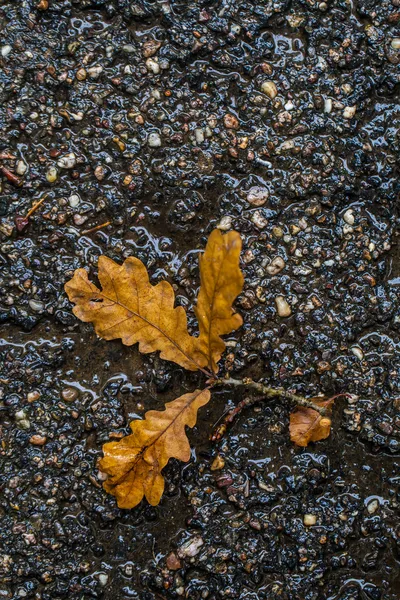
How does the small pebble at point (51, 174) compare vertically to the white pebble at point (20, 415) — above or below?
above

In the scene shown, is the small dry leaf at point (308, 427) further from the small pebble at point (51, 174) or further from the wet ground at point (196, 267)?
the small pebble at point (51, 174)

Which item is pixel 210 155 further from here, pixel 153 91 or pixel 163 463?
pixel 163 463

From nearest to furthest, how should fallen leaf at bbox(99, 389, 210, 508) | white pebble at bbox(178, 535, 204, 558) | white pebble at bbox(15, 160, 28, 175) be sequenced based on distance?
fallen leaf at bbox(99, 389, 210, 508), white pebble at bbox(178, 535, 204, 558), white pebble at bbox(15, 160, 28, 175)

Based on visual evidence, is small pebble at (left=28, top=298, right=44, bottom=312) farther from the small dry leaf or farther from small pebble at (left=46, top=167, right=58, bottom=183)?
the small dry leaf

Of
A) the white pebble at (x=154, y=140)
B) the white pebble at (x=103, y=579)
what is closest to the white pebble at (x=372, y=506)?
the white pebble at (x=103, y=579)

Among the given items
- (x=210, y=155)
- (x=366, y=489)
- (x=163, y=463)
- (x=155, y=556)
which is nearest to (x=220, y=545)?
(x=155, y=556)

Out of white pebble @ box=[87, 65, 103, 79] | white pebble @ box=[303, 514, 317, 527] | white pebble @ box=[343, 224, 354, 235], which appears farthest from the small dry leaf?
white pebble @ box=[87, 65, 103, 79]
